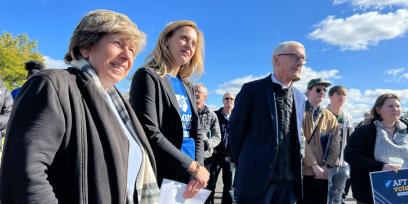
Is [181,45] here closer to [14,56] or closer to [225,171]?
[225,171]

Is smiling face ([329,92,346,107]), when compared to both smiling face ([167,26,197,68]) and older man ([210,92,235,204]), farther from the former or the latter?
smiling face ([167,26,197,68])

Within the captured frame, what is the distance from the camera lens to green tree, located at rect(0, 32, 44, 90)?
36.1 m

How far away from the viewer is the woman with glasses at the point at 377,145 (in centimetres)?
406

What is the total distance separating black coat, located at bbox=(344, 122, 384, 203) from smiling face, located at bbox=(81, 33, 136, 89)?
3351mm

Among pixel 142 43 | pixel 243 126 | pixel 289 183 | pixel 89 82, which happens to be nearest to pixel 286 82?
pixel 243 126

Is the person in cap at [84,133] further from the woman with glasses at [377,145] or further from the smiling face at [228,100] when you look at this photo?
the smiling face at [228,100]

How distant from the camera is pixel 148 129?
7.21ft

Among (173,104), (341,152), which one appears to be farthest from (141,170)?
(341,152)

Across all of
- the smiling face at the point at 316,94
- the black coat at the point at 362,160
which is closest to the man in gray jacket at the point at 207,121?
the smiling face at the point at 316,94

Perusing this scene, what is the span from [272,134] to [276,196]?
0.55 meters

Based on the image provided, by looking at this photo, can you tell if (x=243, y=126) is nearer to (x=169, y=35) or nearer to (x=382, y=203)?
(x=169, y=35)

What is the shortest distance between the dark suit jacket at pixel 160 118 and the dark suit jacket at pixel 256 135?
0.97 metres

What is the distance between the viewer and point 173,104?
2.38 metres

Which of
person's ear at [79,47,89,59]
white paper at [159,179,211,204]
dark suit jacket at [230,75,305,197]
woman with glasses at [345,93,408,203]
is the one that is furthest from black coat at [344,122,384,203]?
person's ear at [79,47,89,59]
